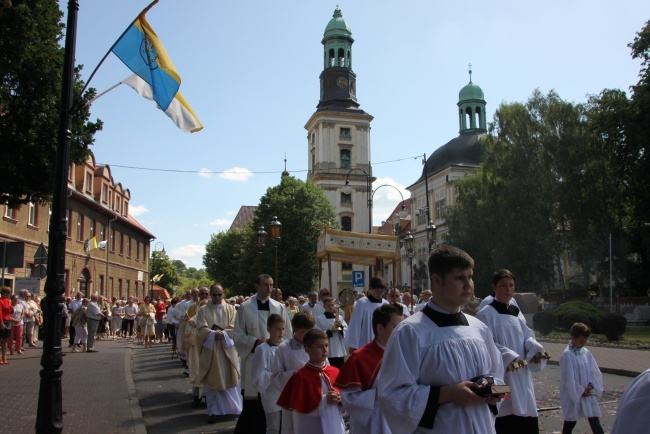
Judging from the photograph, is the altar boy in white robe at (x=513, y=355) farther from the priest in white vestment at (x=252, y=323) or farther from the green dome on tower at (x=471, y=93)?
the green dome on tower at (x=471, y=93)

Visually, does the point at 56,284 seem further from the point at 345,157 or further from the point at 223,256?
the point at 223,256

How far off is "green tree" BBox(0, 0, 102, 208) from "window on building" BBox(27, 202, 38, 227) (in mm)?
13959

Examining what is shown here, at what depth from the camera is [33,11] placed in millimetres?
17078

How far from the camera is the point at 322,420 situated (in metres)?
5.91

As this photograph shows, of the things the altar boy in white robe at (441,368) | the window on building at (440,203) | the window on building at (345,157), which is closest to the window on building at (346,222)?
the window on building at (345,157)

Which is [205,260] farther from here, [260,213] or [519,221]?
[519,221]

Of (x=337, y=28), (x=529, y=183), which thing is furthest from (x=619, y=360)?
(x=337, y=28)

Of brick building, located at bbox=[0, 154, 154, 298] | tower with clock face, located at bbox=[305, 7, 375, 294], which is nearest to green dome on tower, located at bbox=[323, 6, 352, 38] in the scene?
tower with clock face, located at bbox=[305, 7, 375, 294]

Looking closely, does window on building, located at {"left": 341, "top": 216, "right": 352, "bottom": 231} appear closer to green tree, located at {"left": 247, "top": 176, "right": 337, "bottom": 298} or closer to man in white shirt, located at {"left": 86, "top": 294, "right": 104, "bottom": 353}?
green tree, located at {"left": 247, "top": 176, "right": 337, "bottom": 298}

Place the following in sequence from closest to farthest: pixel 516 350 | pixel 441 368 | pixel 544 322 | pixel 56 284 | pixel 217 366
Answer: pixel 441 368, pixel 516 350, pixel 56 284, pixel 217 366, pixel 544 322

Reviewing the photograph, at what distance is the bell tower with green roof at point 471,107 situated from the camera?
80.9m

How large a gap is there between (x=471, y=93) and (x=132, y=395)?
7500 cm

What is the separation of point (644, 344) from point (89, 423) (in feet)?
64.6

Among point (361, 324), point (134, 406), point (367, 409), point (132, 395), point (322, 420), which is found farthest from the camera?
point (132, 395)
